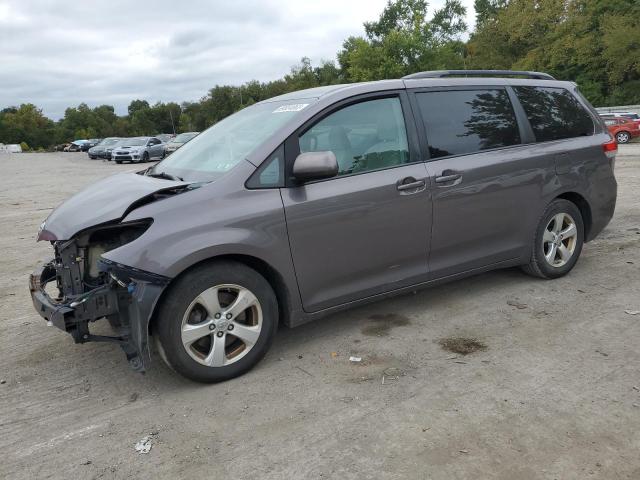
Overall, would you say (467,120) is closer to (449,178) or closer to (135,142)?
(449,178)

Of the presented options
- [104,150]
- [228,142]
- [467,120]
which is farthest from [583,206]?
[104,150]

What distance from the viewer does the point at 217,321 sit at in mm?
3338

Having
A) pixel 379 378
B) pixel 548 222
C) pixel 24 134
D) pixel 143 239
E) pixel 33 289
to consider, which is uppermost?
pixel 24 134

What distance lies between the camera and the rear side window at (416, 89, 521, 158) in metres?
4.20

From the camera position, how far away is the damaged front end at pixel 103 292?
3109 millimetres

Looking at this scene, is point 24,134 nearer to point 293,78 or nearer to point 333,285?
point 293,78

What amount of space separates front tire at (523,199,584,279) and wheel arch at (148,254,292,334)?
2434 mm

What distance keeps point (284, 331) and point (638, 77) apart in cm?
5057

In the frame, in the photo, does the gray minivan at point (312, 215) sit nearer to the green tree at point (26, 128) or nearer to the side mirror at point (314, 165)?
the side mirror at point (314, 165)

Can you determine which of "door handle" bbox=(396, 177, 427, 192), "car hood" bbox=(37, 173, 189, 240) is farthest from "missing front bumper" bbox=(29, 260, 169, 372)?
"door handle" bbox=(396, 177, 427, 192)

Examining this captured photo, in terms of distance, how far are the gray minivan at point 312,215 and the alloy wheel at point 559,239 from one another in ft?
0.05

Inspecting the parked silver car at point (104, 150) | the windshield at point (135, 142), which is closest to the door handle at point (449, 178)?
the windshield at point (135, 142)

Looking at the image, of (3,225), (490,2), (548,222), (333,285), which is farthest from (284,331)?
(490,2)

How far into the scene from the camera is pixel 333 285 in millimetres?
3766
